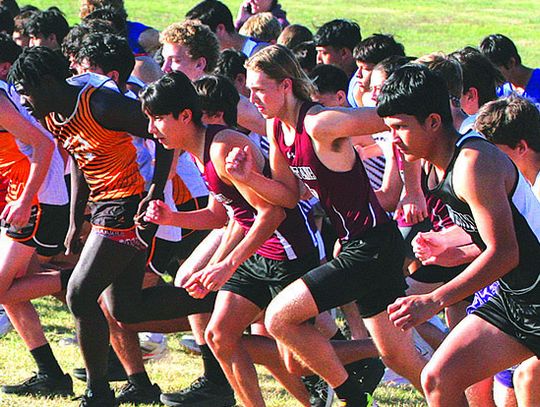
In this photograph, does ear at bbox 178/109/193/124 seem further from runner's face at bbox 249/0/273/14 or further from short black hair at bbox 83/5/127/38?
runner's face at bbox 249/0/273/14

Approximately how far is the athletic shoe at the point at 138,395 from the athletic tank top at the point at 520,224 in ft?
7.97

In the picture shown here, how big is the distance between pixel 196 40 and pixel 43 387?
2460 millimetres

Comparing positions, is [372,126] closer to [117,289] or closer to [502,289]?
[502,289]

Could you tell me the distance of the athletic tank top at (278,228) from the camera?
19.9ft

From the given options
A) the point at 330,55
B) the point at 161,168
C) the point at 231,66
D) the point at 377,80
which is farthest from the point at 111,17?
the point at 161,168

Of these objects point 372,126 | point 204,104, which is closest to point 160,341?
point 204,104

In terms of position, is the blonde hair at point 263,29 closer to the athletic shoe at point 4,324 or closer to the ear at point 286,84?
the athletic shoe at point 4,324

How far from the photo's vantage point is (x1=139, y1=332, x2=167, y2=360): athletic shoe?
25.2 ft

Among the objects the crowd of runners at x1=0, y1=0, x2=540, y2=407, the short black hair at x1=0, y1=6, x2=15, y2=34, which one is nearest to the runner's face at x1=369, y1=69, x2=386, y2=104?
the crowd of runners at x1=0, y1=0, x2=540, y2=407

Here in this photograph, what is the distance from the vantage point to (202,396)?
6793 millimetres

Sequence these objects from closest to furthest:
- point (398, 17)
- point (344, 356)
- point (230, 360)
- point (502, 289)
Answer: point (502, 289)
point (230, 360)
point (344, 356)
point (398, 17)

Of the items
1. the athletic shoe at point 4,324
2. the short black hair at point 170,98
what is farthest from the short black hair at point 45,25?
the short black hair at point 170,98

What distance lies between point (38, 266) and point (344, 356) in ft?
6.57

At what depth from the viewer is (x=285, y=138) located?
232 inches
